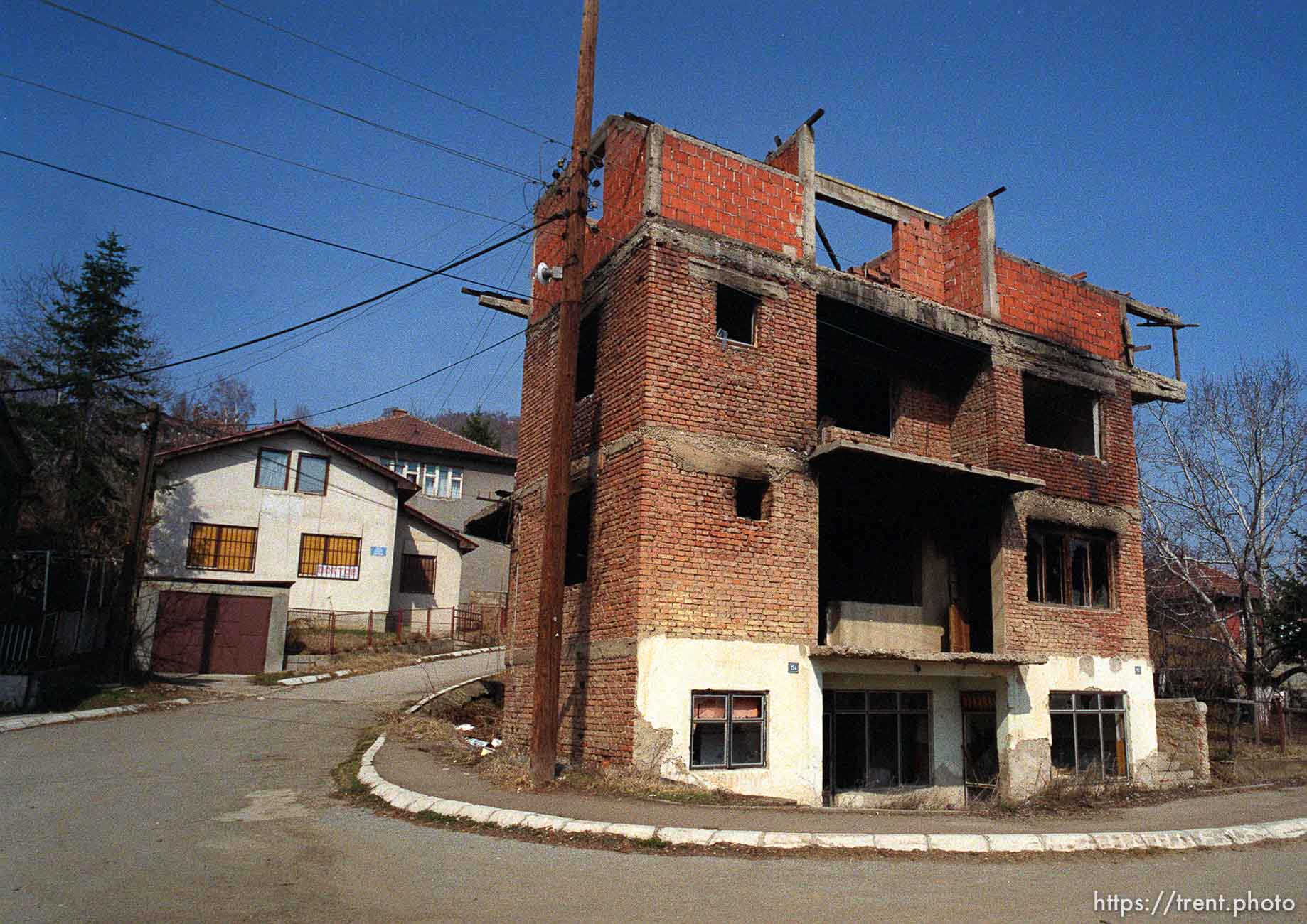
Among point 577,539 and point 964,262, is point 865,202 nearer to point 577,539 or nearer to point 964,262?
point 964,262

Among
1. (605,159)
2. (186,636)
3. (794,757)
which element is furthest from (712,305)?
(186,636)

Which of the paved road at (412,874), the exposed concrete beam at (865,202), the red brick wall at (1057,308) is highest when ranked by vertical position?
the exposed concrete beam at (865,202)

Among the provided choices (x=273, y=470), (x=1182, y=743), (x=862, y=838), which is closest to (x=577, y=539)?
(x=862, y=838)

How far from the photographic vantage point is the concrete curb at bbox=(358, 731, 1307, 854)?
364 inches

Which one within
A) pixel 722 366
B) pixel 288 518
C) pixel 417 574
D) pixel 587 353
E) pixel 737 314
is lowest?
pixel 417 574

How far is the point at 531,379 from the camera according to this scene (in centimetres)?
1831

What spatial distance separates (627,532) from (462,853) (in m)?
5.93

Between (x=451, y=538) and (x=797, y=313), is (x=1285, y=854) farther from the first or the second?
(x=451, y=538)

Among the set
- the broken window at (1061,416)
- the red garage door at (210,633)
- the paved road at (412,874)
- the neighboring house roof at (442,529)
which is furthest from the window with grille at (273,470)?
the broken window at (1061,416)

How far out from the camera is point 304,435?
1347 inches

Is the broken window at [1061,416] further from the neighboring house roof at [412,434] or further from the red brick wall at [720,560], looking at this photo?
the neighboring house roof at [412,434]

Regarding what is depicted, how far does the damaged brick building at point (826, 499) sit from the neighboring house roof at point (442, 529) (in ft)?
64.7

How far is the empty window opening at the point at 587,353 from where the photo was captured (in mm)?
16666

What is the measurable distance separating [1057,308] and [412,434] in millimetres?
34371
